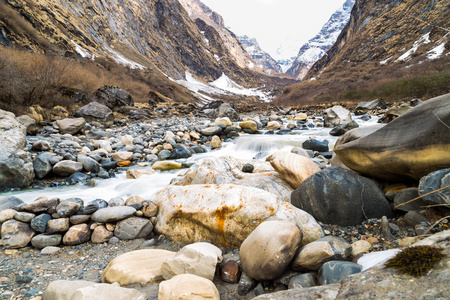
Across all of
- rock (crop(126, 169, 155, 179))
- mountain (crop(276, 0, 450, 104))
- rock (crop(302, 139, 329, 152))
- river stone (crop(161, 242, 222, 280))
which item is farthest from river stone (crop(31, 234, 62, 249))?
mountain (crop(276, 0, 450, 104))

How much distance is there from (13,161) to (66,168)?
3.54 feet

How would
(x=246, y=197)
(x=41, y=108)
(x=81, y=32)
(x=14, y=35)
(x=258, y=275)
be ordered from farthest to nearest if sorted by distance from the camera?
(x=81, y=32), (x=14, y=35), (x=41, y=108), (x=246, y=197), (x=258, y=275)

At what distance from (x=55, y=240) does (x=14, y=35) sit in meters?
24.4

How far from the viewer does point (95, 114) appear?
36.7ft

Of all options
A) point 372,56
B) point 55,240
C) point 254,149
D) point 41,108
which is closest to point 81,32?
point 41,108

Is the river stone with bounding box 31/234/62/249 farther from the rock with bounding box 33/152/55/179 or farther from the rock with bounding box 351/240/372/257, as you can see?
the rock with bounding box 351/240/372/257

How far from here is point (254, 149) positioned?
8.84m

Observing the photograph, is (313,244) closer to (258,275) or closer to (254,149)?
(258,275)

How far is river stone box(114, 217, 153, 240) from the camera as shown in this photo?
308 cm

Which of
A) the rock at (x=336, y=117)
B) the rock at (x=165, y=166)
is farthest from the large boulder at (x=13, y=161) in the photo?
the rock at (x=336, y=117)

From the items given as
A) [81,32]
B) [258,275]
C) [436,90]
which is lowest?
[258,275]

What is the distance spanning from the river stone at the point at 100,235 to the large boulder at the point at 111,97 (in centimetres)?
1339

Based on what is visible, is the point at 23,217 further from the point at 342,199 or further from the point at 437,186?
the point at 437,186

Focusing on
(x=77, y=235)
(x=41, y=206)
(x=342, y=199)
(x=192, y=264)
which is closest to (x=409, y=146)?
(x=342, y=199)
